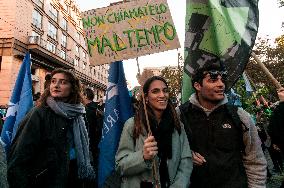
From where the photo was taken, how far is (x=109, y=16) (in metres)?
3.52

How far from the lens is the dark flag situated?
3742 mm

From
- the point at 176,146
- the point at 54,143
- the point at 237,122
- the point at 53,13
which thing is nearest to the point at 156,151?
the point at 176,146

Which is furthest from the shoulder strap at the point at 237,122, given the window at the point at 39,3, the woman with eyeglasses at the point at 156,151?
the window at the point at 39,3

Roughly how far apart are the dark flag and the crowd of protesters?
0.61m

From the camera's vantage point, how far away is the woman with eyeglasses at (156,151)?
112 inches

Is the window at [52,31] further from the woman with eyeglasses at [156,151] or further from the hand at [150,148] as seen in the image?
the hand at [150,148]

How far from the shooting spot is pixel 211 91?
310 centimetres

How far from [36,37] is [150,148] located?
99.7 ft

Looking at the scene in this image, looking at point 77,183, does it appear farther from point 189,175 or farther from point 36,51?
point 36,51

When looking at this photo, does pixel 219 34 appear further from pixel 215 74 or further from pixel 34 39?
pixel 34 39

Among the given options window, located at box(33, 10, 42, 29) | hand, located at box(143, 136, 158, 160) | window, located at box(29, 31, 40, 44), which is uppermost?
window, located at box(33, 10, 42, 29)

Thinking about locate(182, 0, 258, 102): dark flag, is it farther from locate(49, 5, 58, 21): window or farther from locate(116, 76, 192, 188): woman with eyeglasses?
locate(49, 5, 58, 21): window

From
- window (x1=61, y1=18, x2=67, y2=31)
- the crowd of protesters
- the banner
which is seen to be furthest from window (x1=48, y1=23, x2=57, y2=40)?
the crowd of protesters

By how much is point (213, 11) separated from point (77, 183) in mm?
2419
